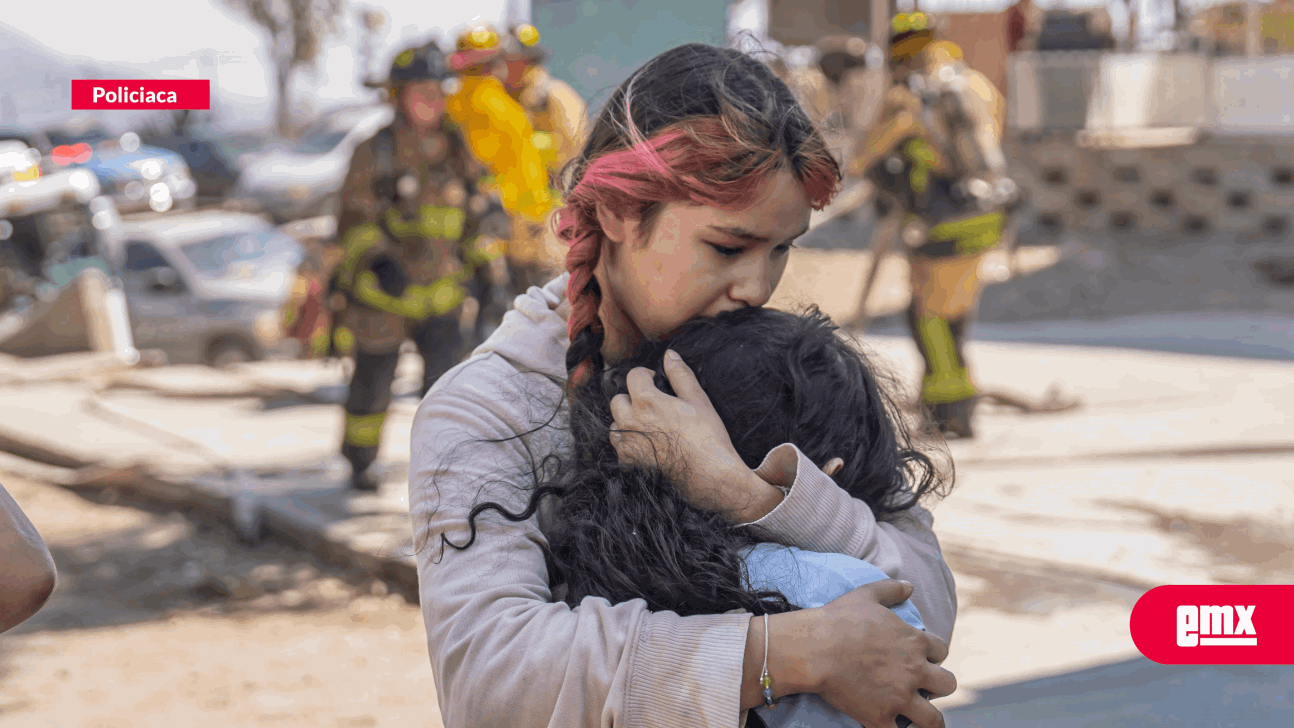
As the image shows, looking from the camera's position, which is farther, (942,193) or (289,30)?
(289,30)

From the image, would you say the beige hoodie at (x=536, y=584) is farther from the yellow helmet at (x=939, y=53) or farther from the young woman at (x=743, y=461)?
the yellow helmet at (x=939, y=53)

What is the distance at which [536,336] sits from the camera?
1.47 metres

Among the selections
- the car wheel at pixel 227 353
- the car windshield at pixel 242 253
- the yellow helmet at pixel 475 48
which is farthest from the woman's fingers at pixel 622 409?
the car windshield at pixel 242 253

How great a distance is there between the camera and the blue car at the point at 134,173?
1585 cm

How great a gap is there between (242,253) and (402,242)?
5.06 metres

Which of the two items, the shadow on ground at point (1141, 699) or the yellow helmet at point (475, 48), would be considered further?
the yellow helmet at point (475, 48)

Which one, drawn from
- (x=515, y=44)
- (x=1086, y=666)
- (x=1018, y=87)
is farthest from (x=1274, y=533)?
(x=1018, y=87)

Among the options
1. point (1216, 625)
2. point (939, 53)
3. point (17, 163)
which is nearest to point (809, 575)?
point (1216, 625)

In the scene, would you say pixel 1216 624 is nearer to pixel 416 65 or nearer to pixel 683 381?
pixel 683 381

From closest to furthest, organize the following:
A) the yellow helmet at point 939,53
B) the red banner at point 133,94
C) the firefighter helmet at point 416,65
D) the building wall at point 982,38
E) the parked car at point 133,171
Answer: the red banner at point 133,94 → the firefighter helmet at point 416,65 → the yellow helmet at point 939,53 → the building wall at point 982,38 → the parked car at point 133,171

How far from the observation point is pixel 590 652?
3.79 ft

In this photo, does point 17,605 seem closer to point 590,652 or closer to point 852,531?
point 590,652

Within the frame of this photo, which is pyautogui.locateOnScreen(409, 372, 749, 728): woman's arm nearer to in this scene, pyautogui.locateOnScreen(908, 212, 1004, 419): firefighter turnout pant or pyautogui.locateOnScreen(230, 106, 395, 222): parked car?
pyautogui.locateOnScreen(908, 212, 1004, 419): firefighter turnout pant

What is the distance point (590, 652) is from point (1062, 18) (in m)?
14.2
